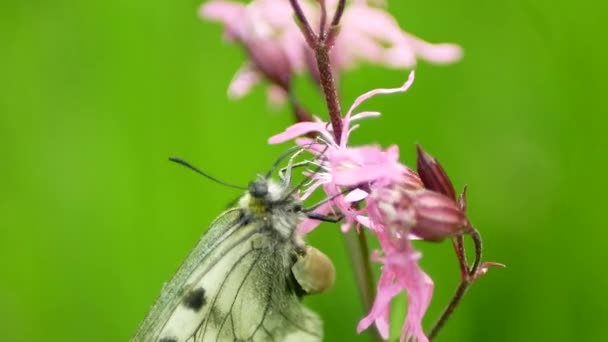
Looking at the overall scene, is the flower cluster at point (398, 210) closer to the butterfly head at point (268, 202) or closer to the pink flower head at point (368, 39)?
the butterfly head at point (268, 202)

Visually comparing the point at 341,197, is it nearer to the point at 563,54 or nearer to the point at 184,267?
the point at 184,267

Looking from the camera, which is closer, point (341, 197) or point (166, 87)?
point (341, 197)

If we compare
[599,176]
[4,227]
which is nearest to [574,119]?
[599,176]

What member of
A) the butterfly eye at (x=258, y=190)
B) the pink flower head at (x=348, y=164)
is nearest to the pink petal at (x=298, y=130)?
the pink flower head at (x=348, y=164)

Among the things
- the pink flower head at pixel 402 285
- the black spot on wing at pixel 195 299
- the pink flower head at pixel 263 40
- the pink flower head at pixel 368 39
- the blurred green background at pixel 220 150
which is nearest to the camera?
the pink flower head at pixel 402 285

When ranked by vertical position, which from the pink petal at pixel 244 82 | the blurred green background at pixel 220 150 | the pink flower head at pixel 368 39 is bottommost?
the blurred green background at pixel 220 150

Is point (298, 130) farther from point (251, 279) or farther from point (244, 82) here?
point (244, 82)

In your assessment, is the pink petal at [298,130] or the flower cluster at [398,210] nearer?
the flower cluster at [398,210]
